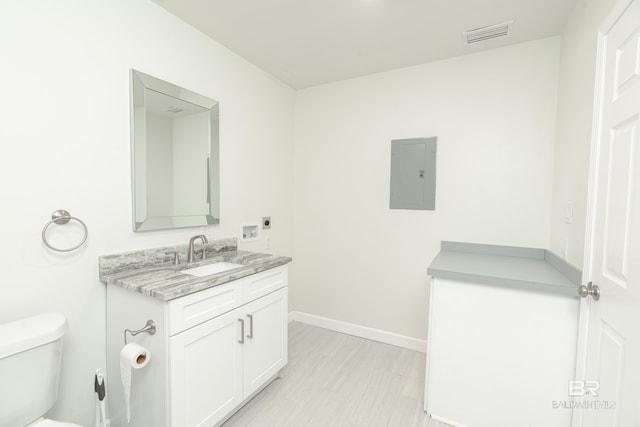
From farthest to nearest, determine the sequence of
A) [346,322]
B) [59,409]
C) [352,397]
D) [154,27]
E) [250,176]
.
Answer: [346,322]
[250,176]
[352,397]
[154,27]
[59,409]

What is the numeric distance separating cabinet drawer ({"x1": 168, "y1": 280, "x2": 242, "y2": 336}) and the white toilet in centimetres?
43

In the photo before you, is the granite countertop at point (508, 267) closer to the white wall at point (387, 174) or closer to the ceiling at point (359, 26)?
the white wall at point (387, 174)

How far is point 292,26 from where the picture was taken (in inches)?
77.4

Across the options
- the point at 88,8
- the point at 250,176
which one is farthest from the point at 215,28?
the point at 250,176

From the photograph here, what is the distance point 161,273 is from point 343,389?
1443 mm

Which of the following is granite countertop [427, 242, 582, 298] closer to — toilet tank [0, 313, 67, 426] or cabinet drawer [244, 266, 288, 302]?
cabinet drawer [244, 266, 288, 302]

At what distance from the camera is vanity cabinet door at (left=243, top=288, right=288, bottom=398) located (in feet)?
5.67

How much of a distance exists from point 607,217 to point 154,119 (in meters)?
2.36

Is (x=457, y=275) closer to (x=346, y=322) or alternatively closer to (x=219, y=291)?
(x=219, y=291)

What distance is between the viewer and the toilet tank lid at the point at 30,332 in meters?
1.05

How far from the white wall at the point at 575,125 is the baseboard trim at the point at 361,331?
4.35ft

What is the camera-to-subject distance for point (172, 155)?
6.18ft

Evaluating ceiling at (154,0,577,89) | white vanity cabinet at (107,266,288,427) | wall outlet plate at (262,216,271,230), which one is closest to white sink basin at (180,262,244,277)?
white vanity cabinet at (107,266,288,427)

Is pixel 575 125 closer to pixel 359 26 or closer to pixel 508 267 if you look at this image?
pixel 508 267
